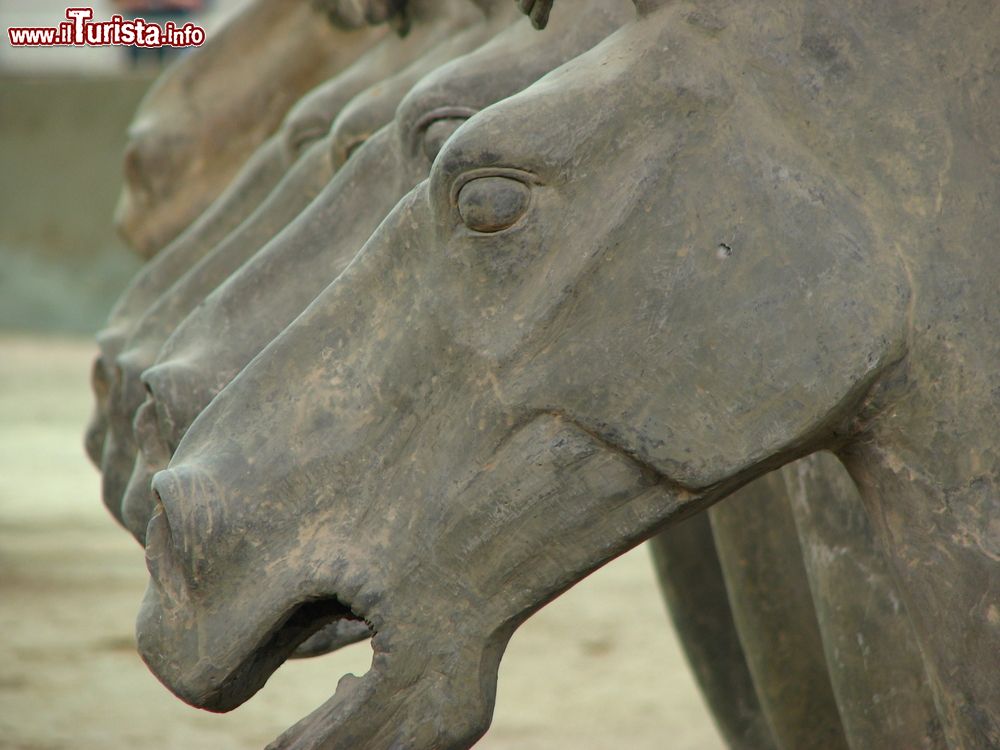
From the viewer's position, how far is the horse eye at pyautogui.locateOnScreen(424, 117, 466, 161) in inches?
51.8

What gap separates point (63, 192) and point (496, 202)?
6514 mm

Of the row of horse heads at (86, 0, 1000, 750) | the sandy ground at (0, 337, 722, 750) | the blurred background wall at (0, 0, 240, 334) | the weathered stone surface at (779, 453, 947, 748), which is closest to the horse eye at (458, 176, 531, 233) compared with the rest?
the row of horse heads at (86, 0, 1000, 750)

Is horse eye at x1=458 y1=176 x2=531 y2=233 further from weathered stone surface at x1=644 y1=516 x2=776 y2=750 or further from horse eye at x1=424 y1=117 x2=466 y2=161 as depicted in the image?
weathered stone surface at x1=644 y1=516 x2=776 y2=750

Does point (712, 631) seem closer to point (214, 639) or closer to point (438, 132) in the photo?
point (438, 132)

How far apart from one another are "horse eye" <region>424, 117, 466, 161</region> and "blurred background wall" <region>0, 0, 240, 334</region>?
221 inches

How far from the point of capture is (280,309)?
4.47 ft

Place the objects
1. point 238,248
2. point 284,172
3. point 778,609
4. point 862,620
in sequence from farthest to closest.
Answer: point 284,172 → point 238,248 → point 778,609 → point 862,620

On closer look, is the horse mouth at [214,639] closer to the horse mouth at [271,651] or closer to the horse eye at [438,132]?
the horse mouth at [271,651]

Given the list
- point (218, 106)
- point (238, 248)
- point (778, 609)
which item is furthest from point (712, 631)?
point (218, 106)

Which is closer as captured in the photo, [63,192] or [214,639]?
[214,639]

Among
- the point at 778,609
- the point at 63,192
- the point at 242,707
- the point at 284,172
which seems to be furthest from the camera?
the point at 63,192

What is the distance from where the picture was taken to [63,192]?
23.2 ft

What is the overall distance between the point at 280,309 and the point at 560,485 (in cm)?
52

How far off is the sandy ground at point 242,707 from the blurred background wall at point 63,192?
3.12 m
